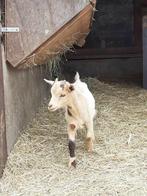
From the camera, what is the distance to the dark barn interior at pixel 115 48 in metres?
9.48

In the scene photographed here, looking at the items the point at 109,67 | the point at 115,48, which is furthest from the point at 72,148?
the point at 115,48

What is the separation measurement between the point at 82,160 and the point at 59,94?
683mm

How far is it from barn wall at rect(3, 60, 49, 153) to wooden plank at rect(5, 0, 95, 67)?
0.80 ft

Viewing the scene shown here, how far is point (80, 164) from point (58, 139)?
0.82 meters

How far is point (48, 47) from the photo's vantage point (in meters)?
4.86

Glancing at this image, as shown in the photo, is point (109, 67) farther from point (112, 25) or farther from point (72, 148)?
point (72, 148)

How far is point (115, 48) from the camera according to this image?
9.58 meters

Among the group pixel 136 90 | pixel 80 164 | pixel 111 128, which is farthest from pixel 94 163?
pixel 136 90

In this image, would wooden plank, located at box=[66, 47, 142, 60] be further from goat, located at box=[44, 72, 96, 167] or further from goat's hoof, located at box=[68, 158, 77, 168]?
goat's hoof, located at box=[68, 158, 77, 168]

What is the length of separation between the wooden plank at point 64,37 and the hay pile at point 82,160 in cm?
87

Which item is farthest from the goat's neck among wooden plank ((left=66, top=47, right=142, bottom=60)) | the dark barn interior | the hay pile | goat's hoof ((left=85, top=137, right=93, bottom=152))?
wooden plank ((left=66, top=47, right=142, bottom=60))

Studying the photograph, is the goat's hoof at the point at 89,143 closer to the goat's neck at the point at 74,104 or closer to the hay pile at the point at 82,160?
the hay pile at the point at 82,160

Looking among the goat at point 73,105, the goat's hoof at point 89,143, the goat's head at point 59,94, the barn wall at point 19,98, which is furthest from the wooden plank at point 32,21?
the goat's hoof at point 89,143

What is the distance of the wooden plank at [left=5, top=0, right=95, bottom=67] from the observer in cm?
446
